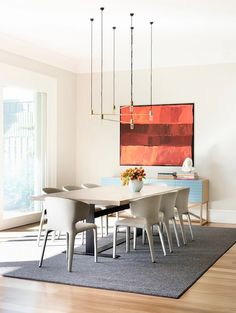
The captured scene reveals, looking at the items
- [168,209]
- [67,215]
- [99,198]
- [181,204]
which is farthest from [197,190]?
[67,215]

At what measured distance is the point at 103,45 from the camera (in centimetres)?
819

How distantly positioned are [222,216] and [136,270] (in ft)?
12.6

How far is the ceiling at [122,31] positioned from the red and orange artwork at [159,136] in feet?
2.76

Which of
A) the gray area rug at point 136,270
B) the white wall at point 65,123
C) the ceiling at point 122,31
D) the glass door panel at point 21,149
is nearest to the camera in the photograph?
the gray area rug at point 136,270

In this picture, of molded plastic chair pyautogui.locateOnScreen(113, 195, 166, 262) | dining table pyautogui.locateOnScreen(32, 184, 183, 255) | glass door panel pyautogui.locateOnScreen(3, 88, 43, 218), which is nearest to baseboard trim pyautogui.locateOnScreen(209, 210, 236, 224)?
dining table pyautogui.locateOnScreen(32, 184, 183, 255)

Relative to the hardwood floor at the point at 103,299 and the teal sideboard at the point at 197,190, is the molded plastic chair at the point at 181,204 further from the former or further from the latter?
the hardwood floor at the point at 103,299

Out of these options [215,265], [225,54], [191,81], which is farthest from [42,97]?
[215,265]

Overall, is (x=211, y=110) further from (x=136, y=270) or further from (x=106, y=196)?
(x=136, y=270)

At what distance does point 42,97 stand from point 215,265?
463 centimetres

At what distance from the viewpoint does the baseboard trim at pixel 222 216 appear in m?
8.55

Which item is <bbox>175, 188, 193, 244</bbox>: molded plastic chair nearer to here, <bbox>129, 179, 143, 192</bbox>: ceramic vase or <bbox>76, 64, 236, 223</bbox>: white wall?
<bbox>129, 179, 143, 192</bbox>: ceramic vase

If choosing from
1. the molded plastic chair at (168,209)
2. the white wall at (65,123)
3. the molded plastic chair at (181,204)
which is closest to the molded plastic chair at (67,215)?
the molded plastic chair at (168,209)

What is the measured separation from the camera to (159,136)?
29.6 ft

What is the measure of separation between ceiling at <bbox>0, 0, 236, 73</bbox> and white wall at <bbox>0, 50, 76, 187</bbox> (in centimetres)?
21
